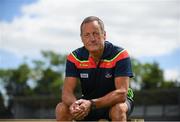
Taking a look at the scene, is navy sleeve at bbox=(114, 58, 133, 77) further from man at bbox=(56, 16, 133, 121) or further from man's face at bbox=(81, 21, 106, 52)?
man's face at bbox=(81, 21, 106, 52)

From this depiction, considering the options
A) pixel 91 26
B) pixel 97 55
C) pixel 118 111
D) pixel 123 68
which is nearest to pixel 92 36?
pixel 91 26

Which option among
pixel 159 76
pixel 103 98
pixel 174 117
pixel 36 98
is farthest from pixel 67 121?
pixel 159 76

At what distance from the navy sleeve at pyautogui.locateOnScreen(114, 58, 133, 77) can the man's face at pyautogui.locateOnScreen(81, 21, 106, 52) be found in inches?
10.9

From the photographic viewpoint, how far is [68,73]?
5.16 meters

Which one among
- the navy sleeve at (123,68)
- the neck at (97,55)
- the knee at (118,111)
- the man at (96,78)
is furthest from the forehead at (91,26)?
the knee at (118,111)

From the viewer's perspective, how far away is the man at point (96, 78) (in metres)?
4.69

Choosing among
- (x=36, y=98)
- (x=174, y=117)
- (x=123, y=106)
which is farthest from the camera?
(x=36, y=98)

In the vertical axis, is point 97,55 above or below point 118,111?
above

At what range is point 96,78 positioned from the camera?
505 cm

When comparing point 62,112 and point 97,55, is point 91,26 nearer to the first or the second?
point 97,55

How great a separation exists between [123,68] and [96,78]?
0.33 m

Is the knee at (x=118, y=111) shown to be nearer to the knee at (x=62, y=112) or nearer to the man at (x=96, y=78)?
the man at (x=96, y=78)

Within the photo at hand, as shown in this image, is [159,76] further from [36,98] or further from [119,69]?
[119,69]

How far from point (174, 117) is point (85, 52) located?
1763 inches
